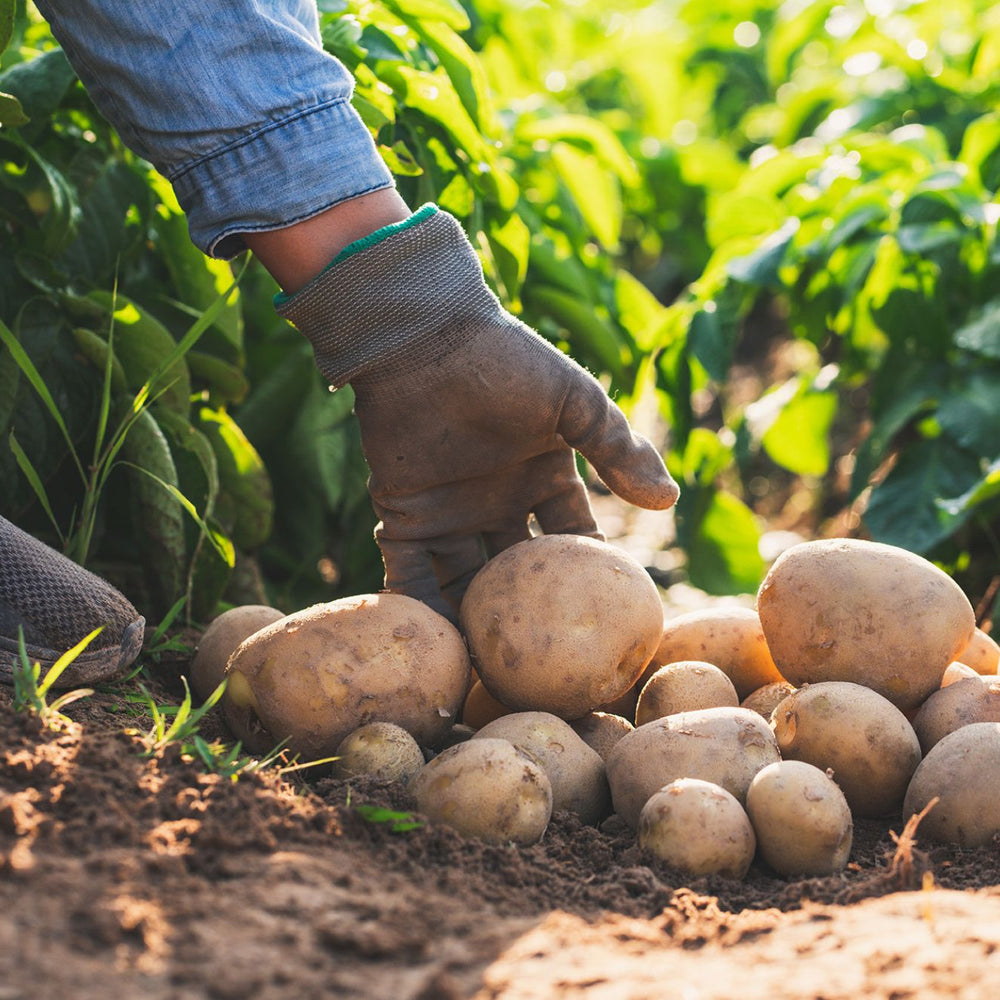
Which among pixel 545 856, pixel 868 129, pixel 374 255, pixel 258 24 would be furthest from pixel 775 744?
pixel 868 129

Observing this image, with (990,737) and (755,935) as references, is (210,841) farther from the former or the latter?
(990,737)

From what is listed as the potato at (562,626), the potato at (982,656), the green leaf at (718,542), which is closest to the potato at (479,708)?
the potato at (562,626)

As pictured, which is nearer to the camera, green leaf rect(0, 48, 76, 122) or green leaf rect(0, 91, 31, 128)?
green leaf rect(0, 91, 31, 128)

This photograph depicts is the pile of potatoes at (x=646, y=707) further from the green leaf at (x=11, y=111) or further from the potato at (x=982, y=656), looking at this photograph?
the green leaf at (x=11, y=111)

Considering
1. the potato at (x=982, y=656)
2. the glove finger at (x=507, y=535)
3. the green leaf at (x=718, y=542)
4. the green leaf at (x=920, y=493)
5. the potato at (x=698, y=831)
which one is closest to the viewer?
the potato at (x=698, y=831)

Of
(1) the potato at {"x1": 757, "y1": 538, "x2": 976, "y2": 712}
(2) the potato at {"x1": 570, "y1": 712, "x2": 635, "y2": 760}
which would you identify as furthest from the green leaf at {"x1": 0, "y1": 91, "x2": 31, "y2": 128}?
(1) the potato at {"x1": 757, "y1": 538, "x2": 976, "y2": 712}

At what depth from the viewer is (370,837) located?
5.08 feet

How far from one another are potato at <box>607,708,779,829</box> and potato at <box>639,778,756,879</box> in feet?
Answer: 0.32

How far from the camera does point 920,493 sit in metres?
3.03

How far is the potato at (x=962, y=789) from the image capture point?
170 centimetres

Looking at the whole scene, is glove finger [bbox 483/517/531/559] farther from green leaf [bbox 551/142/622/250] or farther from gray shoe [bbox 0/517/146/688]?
green leaf [bbox 551/142/622/250]

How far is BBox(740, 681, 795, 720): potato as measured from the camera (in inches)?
82.4

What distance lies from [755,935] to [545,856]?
1.11 ft

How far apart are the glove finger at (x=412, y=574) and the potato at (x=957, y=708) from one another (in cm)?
85
